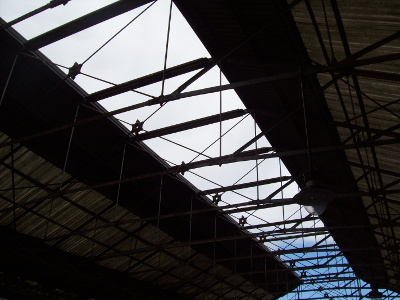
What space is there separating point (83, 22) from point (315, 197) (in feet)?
24.5

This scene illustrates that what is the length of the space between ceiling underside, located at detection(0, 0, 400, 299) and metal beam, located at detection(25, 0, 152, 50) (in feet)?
0.16

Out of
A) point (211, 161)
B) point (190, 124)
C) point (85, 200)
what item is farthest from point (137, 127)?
point (85, 200)

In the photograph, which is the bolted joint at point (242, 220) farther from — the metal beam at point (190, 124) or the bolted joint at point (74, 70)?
the bolted joint at point (74, 70)

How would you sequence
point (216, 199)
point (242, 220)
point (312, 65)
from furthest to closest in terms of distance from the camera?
point (242, 220), point (216, 199), point (312, 65)

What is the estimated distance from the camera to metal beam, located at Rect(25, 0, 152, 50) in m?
10.1

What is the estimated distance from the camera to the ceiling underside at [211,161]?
9344 millimetres

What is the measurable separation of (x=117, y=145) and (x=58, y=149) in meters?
2.13

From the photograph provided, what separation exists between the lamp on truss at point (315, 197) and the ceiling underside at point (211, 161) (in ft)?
1.36

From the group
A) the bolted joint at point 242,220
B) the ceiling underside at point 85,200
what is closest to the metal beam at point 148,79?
the ceiling underside at point 85,200

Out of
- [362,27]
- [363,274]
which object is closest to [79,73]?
[362,27]

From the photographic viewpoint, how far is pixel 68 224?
18.8 m

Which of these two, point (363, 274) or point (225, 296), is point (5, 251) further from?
point (363, 274)

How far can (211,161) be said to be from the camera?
41.7 feet

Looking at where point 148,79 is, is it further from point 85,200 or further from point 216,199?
point 216,199
